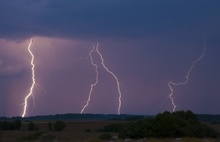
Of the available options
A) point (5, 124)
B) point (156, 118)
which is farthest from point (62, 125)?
point (156, 118)

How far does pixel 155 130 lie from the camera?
58.3 metres

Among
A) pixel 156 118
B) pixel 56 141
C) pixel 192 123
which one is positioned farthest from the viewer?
pixel 192 123

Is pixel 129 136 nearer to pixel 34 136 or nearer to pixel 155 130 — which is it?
pixel 155 130

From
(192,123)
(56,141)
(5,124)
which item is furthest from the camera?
(5,124)

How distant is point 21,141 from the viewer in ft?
183

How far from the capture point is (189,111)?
227 feet

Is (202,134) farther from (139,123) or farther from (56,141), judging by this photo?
(56,141)

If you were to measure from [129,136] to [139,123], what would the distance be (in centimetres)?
177

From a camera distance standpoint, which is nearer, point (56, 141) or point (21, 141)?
point (56, 141)

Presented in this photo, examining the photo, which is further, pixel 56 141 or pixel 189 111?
pixel 189 111

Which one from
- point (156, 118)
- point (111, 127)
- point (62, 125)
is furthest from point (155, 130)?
point (62, 125)

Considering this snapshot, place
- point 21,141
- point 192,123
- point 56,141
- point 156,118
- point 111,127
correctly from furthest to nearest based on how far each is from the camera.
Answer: point 111,127 < point 192,123 < point 156,118 < point 21,141 < point 56,141

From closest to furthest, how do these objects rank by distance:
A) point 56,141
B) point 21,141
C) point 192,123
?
1. point 56,141
2. point 21,141
3. point 192,123

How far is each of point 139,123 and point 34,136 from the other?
11.3m
